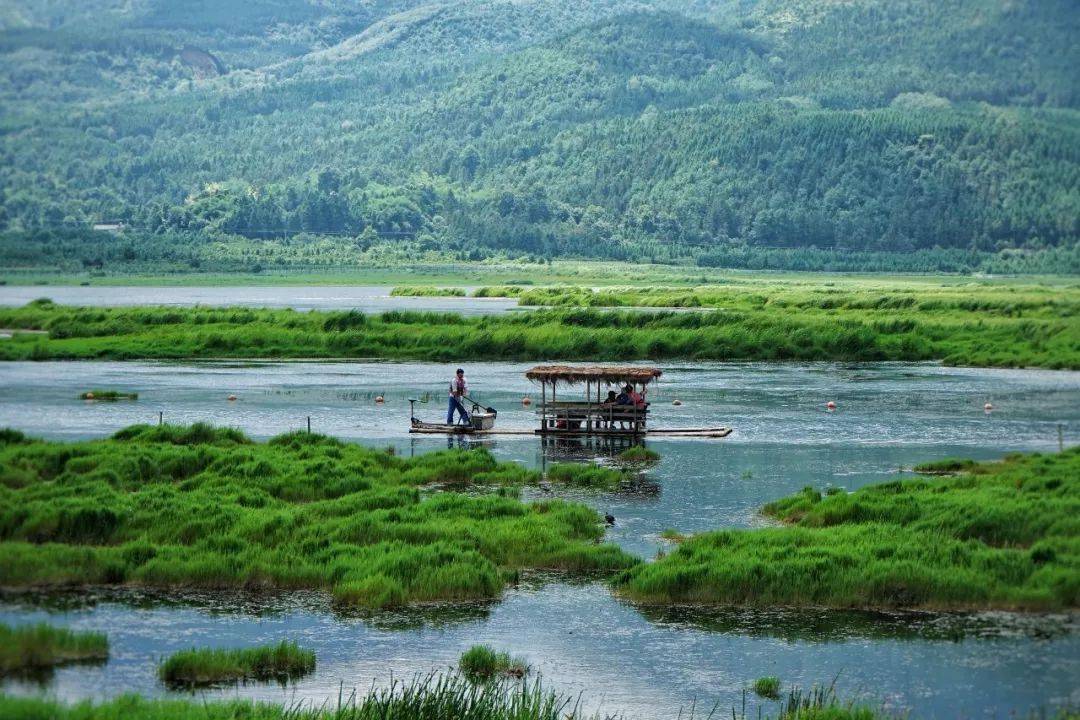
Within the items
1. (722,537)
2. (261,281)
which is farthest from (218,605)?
(261,281)

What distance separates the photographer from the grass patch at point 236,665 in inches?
830

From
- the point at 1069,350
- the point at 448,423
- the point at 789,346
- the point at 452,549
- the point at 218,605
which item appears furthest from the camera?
the point at 789,346

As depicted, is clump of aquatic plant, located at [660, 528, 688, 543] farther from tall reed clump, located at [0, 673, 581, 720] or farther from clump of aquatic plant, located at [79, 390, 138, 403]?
clump of aquatic plant, located at [79, 390, 138, 403]

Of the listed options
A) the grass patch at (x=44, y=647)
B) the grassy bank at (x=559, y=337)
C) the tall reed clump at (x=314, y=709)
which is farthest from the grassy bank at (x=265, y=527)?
the grassy bank at (x=559, y=337)

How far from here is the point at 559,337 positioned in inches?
3051

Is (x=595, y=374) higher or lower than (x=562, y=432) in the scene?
higher

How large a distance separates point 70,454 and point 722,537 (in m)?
15.8

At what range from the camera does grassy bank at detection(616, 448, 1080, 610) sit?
25.1 metres

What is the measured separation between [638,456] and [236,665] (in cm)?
2172

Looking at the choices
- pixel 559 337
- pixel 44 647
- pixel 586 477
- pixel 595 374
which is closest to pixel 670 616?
pixel 44 647

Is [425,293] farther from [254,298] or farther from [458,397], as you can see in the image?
[458,397]

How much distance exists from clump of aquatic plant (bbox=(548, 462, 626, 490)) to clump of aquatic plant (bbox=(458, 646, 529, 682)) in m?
15.1

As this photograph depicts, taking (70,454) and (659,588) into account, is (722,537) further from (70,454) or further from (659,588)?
→ (70,454)

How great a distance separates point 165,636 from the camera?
76.2 ft
